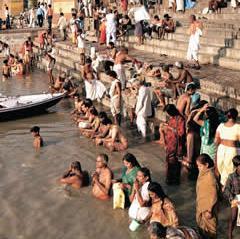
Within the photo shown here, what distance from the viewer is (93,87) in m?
13.5

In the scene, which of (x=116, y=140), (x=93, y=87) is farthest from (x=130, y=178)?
(x=93, y=87)

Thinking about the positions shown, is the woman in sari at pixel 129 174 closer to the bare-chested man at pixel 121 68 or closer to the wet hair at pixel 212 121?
the wet hair at pixel 212 121

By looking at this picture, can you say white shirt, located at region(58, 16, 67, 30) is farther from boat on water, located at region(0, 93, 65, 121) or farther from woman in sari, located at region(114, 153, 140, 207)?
woman in sari, located at region(114, 153, 140, 207)

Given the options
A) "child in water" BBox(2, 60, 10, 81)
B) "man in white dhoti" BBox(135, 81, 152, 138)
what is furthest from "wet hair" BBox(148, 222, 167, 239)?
"child in water" BBox(2, 60, 10, 81)

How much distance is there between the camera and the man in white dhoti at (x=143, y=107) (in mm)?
10070

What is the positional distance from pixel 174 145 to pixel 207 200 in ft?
6.58

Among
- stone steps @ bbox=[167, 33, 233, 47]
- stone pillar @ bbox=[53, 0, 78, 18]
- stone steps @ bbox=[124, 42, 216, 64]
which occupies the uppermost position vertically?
stone pillar @ bbox=[53, 0, 78, 18]

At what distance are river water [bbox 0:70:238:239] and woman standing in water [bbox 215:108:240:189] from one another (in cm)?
60

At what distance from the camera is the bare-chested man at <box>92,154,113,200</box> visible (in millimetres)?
7539

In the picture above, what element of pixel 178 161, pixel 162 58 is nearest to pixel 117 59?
pixel 162 58

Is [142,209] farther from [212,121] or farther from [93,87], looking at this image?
[93,87]

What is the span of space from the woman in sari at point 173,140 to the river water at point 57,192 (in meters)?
0.21

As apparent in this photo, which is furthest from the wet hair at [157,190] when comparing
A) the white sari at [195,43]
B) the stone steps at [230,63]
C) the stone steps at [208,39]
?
the stone steps at [208,39]

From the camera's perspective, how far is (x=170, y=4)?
2016 cm
